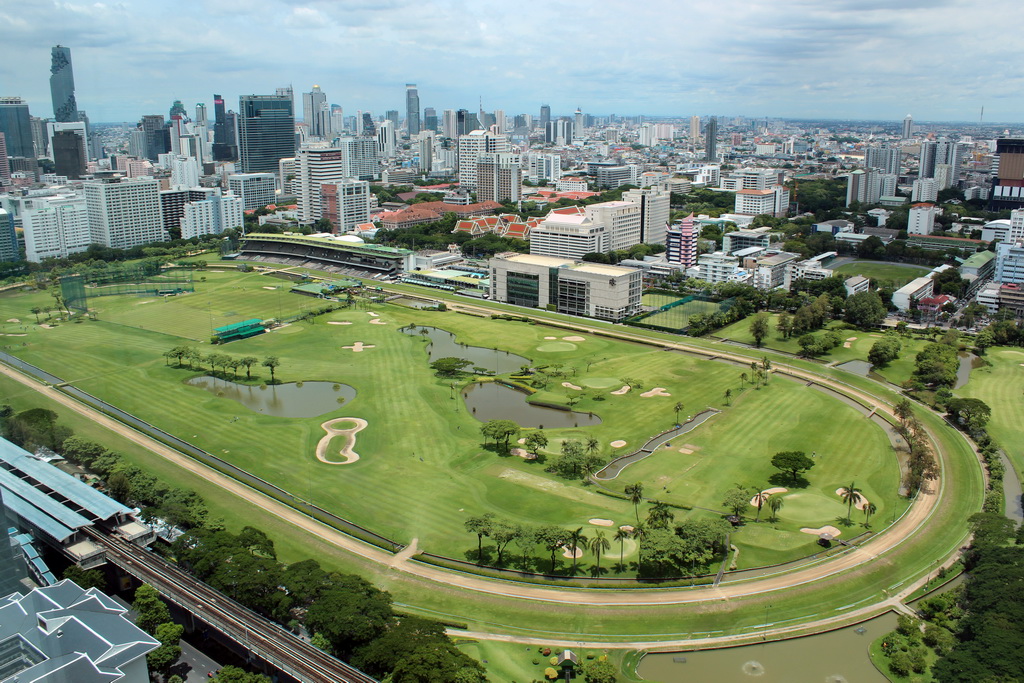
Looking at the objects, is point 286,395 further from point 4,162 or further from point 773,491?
point 4,162

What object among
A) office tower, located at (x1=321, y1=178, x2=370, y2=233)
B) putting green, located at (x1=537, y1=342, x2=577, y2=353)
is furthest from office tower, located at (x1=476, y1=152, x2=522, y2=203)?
putting green, located at (x1=537, y1=342, x2=577, y2=353)

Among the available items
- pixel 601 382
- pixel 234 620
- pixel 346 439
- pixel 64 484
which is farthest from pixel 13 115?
pixel 601 382

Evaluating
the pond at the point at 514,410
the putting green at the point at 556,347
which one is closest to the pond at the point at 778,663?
the pond at the point at 514,410

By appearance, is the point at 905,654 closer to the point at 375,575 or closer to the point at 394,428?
the point at 375,575

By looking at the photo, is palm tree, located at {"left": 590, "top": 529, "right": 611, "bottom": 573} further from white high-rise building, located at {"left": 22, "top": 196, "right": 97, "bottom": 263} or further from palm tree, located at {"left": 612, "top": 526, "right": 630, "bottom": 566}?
white high-rise building, located at {"left": 22, "top": 196, "right": 97, "bottom": 263}

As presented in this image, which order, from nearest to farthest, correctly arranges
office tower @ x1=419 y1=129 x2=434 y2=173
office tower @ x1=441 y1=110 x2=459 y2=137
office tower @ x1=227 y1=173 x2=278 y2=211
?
office tower @ x1=227 y1=173 x2=278 y2=211 → office tower @ x1=419 y1=129 x2=434 y2=173 → office tower @ x1=441 y1=110 x2=459 y2=137

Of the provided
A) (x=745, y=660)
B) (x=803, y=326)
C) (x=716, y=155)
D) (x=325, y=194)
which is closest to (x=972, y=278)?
(x=803, y=326)
